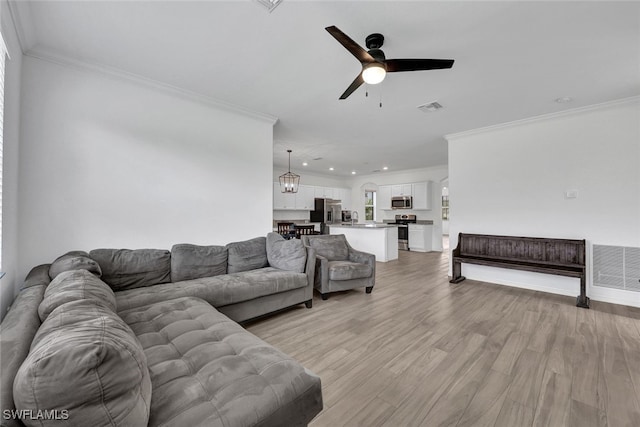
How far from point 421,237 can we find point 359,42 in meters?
6.93

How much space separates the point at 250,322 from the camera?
2.94 meters

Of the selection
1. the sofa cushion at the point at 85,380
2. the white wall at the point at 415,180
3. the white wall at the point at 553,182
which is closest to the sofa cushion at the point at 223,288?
the sofa cushion at the point at 85,380

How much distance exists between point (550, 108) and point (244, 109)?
440 centimetres

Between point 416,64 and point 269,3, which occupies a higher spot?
point 269,3

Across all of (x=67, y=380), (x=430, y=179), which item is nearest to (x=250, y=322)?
(x=67, y=380)

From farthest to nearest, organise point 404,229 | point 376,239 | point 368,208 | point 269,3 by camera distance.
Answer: point 368,208 < point 404,229 < point 376,239 < point 269,3

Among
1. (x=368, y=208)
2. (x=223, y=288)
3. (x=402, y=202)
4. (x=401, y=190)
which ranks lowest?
(x=223, y=288)

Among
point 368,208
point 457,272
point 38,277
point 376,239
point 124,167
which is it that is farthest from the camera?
point 368,208

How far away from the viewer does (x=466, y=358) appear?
2238mm

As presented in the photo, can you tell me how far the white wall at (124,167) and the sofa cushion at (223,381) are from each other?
1713 mm

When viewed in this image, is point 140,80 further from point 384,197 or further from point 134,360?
point 384,197

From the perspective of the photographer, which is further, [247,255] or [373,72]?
[247,255]

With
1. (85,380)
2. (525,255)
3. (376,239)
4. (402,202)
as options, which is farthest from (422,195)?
(85,380)

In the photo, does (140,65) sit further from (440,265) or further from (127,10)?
(440,265)
